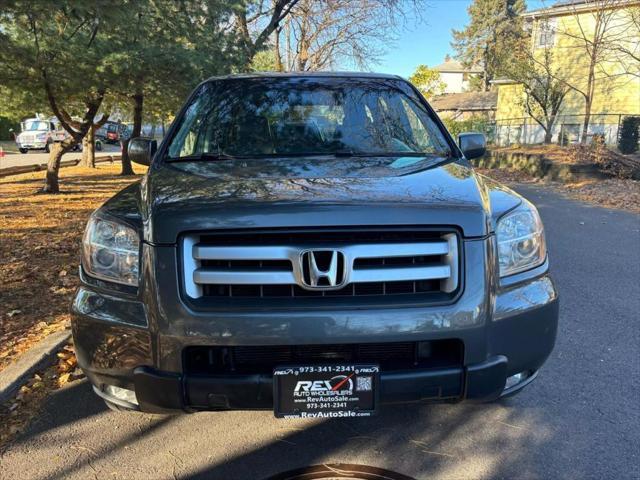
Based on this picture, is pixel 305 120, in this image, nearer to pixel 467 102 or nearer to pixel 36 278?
pixel 36 278

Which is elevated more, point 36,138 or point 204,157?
point 204,157

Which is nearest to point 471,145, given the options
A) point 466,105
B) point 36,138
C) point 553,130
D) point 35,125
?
point 553,130

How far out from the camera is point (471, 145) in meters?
3.68

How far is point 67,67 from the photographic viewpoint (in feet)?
30.2

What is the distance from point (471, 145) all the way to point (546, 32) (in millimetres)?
26709

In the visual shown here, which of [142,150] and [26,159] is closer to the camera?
[142,150]

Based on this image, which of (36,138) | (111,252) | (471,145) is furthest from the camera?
(36,138)

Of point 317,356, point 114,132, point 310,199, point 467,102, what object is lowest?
point 317,356

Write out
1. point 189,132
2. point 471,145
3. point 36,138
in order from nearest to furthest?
point 189,132, point 471,145, point 36,138

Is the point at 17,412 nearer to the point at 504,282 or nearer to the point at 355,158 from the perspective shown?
the point at 355,158

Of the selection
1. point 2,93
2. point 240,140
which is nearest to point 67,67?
point 2,93

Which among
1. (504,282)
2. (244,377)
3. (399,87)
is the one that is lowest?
(244,377)

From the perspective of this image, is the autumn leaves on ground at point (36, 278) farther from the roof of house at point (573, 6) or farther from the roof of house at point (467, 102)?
the roof of house at point (467, 102)

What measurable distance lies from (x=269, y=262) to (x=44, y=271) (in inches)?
162
